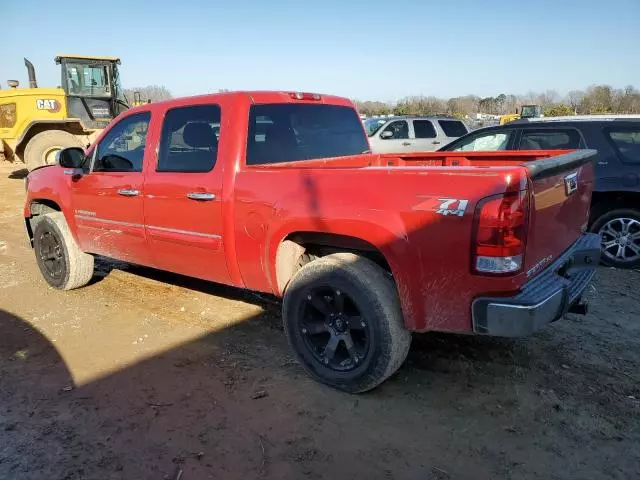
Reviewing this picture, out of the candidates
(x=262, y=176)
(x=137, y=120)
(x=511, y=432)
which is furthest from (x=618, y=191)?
(x=137, y=120)

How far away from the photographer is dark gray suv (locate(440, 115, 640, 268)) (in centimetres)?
570

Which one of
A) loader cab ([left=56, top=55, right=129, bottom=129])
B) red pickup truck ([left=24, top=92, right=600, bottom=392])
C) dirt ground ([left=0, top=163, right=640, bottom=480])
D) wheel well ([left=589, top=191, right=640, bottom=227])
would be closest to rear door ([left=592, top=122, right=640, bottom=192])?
wheel well ([left=589, top=191, right=640, bottom=227])

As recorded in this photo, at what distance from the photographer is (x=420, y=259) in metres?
2.78

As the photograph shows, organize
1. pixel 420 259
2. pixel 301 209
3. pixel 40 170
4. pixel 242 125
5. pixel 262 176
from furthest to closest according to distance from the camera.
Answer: pixel 40 170
pixel 242 125
pixel 262 176
pixel 301 209
pixel 420 259

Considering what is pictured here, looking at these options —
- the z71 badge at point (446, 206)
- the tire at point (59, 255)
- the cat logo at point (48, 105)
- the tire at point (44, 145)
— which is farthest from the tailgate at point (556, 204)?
the cat logo at point (48, 105)

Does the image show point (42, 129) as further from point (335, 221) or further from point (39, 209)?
point (335, 221)

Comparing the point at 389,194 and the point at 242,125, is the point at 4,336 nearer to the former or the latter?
the point at 242,125

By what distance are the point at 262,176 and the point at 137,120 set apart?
1.71 meters

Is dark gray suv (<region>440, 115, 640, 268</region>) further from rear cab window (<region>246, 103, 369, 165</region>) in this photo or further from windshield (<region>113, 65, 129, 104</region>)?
windshield (<region>113, 65, 129, 104</region>)

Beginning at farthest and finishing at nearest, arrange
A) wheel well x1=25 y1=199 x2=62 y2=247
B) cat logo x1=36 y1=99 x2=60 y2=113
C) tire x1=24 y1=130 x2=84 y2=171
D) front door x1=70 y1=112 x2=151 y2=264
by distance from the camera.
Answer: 1. cat logo x1=36 y1=99 x2=60 y2=113
2. tire x1=24 y1=130 x2=84 y2=171
3. wheel well x1=25 y1=199 x2=62 y2=247
4. front door x1=70 y1=112 x2=151 y2=264

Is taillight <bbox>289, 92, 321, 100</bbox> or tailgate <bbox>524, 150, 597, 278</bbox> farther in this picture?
taillight <bbox>289, 92, 321, 100</bbox>

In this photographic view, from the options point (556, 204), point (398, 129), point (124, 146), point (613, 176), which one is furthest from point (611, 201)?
point (398, 129)

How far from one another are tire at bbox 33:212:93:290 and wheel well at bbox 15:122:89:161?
9299 mm

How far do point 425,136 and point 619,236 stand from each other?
8736 millimetres
